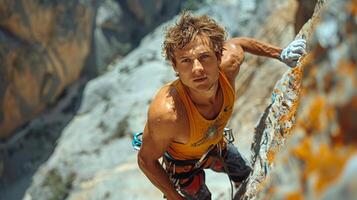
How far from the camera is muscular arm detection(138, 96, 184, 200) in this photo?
3.03 meters

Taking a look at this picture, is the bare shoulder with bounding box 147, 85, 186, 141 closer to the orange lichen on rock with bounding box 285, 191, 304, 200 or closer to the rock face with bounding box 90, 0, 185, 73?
the orange lichen on rock with bounding box 285, 191, 304, 200

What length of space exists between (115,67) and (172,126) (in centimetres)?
1514

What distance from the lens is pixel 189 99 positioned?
3.15 metres

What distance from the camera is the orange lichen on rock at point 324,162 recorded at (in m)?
1.16

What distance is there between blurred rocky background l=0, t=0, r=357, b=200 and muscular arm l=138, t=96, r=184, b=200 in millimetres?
534

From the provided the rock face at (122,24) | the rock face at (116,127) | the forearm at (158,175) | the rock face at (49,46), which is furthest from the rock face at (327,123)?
the rock face at (122,24)

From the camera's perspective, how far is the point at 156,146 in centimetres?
317

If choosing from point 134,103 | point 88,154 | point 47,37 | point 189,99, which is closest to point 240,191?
point 189,99

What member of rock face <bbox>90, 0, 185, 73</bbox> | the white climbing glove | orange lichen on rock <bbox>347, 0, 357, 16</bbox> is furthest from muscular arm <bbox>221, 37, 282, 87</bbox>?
rock face <bbox>90, 0, 185, 73</bbox>

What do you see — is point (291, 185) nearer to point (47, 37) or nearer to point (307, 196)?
point (307, 196)

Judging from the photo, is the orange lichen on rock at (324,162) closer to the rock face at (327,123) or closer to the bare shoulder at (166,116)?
the rock face at (327,123)

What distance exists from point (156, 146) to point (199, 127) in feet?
0.96

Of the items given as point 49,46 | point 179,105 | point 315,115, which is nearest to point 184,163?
point 179,105

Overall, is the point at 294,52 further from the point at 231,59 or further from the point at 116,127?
the point at 116,127
